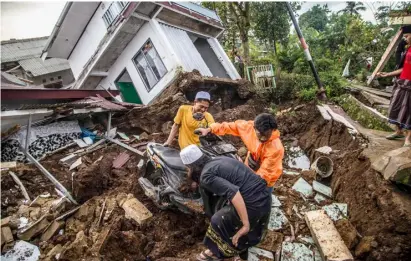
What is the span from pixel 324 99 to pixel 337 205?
574 centimetres

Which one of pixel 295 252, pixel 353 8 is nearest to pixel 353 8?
pixel 353 8

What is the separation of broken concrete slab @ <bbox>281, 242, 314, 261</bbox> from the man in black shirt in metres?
0.86

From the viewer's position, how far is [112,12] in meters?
10.1

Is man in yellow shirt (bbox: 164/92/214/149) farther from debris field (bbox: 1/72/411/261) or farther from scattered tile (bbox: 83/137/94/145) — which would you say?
scattered tile (bbox: 83/137/94/145)

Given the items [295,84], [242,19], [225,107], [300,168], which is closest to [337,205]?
[300,168]

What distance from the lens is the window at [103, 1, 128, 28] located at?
9.80 m

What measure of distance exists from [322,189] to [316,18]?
4876cm

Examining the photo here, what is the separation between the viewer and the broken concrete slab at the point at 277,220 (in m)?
4.00

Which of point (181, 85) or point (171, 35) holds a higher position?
point (171, 35)

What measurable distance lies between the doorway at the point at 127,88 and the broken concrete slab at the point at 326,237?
8938 millimetres

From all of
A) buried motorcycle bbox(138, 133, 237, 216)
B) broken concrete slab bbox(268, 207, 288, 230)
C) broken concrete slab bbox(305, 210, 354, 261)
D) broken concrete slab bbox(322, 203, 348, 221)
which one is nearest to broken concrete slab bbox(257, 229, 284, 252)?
broken concrete slab bbox(268, 207, 288, 230)

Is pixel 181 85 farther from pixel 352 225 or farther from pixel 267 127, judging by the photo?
pixel 352 225

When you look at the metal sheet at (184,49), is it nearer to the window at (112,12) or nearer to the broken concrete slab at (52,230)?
the window at (112,12)

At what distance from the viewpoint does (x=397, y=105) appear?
14.7 feet
